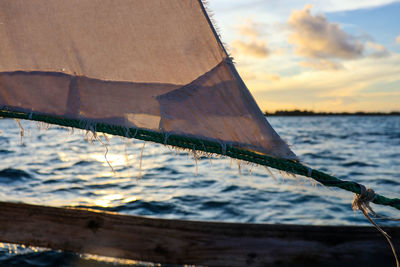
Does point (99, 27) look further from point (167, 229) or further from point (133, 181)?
point (133, 181)

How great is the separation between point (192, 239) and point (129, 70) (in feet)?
4.67

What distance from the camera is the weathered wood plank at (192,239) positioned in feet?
8.11

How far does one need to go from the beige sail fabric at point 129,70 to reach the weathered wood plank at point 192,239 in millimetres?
1183

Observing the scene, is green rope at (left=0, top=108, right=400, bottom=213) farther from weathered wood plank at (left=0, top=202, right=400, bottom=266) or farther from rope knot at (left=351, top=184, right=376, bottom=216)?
weathered wood plank at (left=0, top=202, right=400, bottom=266)

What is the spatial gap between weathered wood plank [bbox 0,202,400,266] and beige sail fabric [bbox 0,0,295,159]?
1183mm

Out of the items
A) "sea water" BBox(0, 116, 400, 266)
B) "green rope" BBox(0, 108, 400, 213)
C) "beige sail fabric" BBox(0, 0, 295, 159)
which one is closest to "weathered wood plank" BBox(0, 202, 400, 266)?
"sea water" BBox(0, 116, 400, 266)

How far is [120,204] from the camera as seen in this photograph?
5855mm

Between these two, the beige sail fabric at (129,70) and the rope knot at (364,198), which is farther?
the rope knot at (364,198)

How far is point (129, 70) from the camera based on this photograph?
1.63m

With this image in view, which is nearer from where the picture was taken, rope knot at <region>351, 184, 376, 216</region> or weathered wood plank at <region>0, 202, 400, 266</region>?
rope knot at <region>351, 184, 376, 216</region>

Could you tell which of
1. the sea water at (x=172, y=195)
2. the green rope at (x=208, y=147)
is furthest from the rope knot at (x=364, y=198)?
the sea water at (x=172, y=195)

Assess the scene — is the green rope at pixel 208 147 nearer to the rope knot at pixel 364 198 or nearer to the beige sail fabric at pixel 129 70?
the beige sail fabric at pixel 129 70

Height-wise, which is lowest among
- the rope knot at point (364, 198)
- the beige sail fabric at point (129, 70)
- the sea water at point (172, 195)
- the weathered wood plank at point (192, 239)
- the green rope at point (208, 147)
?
the sea water at point (172, 195)

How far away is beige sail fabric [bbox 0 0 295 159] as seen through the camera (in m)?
1.53
